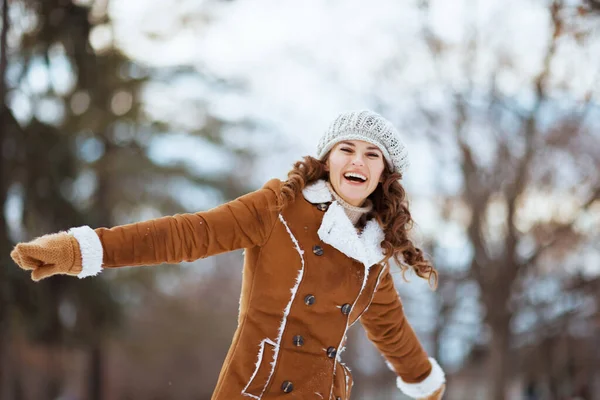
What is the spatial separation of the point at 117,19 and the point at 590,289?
9301 mm

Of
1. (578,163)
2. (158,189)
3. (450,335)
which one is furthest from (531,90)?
(158,189)

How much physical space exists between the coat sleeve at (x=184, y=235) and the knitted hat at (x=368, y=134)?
311 mm

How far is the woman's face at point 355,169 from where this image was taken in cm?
293

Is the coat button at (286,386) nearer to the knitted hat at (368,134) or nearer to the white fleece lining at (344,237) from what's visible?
the white fleece lining at (344,237)

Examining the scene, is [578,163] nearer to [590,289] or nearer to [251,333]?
[590,289]

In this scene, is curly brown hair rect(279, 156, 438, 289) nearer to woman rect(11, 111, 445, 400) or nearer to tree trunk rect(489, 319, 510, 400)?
woman rect(11, 111, 445, 400)

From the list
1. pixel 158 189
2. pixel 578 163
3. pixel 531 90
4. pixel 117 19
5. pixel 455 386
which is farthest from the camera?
pixel 455 386

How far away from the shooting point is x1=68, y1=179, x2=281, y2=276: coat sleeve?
2.43 m

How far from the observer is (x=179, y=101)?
49.9 ft

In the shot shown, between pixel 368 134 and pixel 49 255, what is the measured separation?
4.37 feet

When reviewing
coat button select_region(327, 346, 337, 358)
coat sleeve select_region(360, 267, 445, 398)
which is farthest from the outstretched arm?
coat sleeve select_region(360, 267, 445, 398)

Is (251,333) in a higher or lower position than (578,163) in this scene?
lower

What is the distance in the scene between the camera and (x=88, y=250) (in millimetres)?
2381

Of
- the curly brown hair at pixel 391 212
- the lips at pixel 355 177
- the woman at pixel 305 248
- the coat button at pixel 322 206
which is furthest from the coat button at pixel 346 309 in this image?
the lips at pixel 355 177
